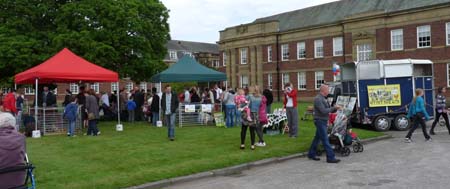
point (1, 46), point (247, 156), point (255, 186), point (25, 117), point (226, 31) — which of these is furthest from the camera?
point (226, 31)

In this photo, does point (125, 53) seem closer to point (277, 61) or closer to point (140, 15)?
point (140, 15)

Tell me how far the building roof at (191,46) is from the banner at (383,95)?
74.3m

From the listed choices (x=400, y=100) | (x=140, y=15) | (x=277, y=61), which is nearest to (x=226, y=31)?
(x=277, y=61)

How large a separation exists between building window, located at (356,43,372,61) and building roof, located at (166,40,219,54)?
5327cm

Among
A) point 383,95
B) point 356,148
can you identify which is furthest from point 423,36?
point 356,148

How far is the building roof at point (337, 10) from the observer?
39.9m

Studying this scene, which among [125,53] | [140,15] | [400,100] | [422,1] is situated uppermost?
[422,1]

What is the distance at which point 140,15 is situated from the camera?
29.7 meters

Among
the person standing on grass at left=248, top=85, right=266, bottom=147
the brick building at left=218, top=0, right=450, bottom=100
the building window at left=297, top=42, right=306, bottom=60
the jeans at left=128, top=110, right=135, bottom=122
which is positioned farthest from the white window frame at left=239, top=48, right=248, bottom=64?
the person standing on grass at left=248, top=85, right=266, bottom=147

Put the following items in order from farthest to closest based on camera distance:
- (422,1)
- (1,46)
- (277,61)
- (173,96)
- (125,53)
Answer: (277,61) < (422,1) < (125,53) < (1,46) < (173,96)

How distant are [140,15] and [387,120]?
1747cm

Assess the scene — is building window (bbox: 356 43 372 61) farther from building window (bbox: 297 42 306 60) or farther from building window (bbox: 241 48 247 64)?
building window (bbox: 241 48 247 64)

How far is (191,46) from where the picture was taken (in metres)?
97.2

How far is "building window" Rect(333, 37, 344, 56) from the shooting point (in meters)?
44.4
